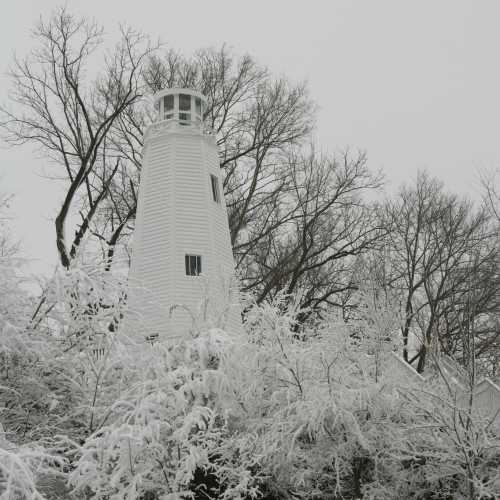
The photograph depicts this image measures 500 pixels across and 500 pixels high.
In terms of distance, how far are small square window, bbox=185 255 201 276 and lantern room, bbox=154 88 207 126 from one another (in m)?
3.93

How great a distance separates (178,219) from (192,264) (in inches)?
41.7

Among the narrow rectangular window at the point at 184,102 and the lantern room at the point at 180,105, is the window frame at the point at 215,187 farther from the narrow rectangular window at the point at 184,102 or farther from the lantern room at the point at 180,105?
the narrow rectangular window at the point at 184,102

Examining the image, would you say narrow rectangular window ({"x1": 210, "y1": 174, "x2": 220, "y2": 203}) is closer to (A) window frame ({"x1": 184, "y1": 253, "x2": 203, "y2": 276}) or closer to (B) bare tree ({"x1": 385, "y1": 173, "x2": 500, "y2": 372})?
(A) window frame ({"x1": 184, "y1": 253, "x2": 203, "y2": 276})

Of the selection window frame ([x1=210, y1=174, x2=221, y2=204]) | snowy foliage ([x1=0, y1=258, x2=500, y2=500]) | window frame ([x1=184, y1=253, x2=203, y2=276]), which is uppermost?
window frame ([x1=210, y1=174, x2=221, y2=204])

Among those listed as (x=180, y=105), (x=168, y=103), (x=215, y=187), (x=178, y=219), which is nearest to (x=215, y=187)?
(x=215, y=187)

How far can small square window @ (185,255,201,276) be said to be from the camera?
48.0 ft

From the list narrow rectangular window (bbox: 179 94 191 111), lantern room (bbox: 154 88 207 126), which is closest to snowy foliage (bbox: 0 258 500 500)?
lantern room (bbox: 154 88 207 126)

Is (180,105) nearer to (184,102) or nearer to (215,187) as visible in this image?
(184,102)

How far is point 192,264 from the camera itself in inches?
579

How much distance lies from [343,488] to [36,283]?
431cm

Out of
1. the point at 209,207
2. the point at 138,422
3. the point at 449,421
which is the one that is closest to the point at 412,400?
the point at 449,421

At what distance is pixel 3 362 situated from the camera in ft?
24.5

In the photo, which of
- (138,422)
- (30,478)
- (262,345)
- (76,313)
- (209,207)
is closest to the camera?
(30,478)

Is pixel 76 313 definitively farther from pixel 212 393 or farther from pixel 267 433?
pixel 267 433
